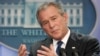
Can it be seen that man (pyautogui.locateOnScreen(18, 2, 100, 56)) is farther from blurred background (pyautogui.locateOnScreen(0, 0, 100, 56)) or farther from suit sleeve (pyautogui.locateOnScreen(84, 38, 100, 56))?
blurred background (pyautogui.locateOnScreen(0, 0, 100, 56))

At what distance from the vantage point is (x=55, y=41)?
1488 millimetres

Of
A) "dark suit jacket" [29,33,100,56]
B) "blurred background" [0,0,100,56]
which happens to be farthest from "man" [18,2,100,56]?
"blurred background" [0,0,100,56]

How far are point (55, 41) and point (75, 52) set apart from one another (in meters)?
0.31

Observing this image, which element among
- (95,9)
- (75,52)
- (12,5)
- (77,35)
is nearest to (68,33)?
(77,35)

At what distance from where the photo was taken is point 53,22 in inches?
55.4

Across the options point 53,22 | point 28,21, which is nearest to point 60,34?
point 53,22

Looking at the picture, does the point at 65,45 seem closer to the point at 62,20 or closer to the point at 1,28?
the point at 62,20

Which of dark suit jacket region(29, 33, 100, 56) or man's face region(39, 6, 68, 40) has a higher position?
man's face region(39, 6, 68, 40)

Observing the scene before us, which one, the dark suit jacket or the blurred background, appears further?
the blurred background

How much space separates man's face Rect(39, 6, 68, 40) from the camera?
140 cm

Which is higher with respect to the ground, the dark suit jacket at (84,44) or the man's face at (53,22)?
the man's face at (53,22)

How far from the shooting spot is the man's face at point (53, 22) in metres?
1.40

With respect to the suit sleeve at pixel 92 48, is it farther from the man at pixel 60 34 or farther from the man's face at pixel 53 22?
the man's face at pixel 53 22

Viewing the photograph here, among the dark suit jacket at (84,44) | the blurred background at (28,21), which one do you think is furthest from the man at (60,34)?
the blurred background at (28,21)
